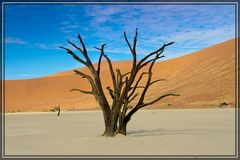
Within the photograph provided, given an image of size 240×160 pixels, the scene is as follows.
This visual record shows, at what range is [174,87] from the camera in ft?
220

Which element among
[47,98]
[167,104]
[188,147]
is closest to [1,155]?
[188,147]

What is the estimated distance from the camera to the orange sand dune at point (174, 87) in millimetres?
54719

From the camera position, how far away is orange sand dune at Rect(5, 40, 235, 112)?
54719 millimetres

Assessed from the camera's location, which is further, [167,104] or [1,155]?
[167,104]

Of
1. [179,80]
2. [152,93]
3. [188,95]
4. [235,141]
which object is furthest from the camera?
[179,80]

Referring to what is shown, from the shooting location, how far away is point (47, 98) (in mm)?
96562

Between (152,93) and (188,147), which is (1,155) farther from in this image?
(152,93)

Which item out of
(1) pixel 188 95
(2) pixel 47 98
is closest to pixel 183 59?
(2) pixel 47 98

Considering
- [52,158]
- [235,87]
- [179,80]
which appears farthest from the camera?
[179,80]

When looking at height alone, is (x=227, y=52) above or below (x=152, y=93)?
above

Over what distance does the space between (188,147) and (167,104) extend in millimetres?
42502

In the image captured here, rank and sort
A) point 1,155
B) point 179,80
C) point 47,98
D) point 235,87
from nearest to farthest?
point 1,155 → point 235,87 → point 179,80 → point 47,98

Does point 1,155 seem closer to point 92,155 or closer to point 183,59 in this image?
point 92,155

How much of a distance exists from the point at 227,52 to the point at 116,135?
64.6 m
